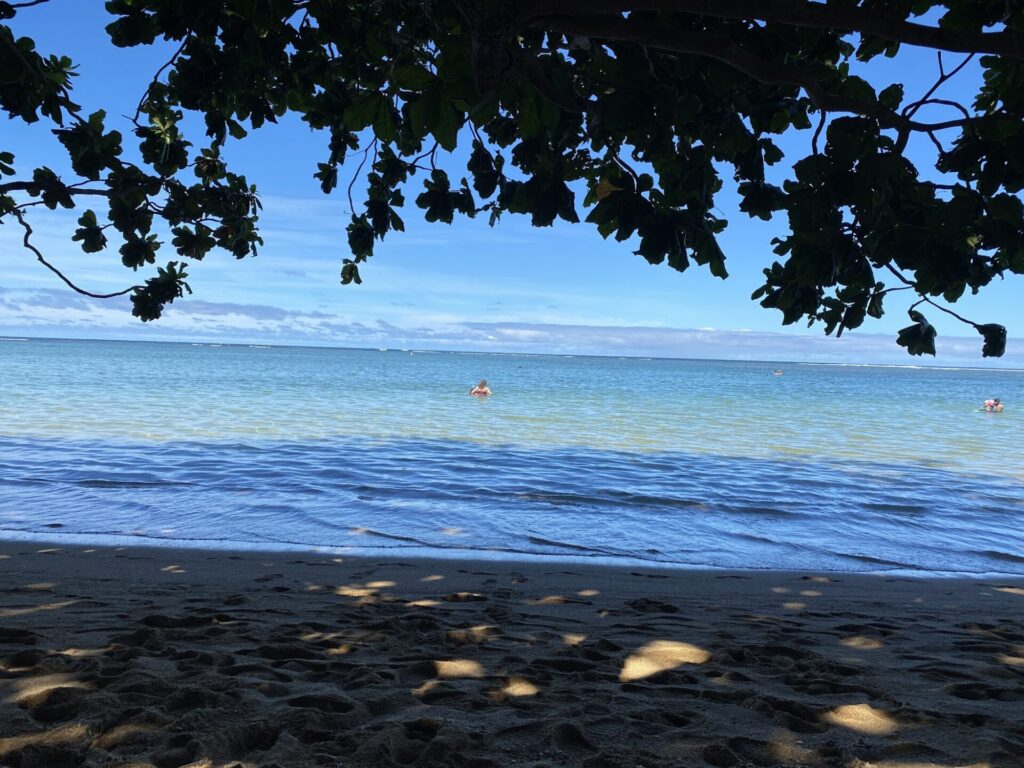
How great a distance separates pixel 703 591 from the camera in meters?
6.55

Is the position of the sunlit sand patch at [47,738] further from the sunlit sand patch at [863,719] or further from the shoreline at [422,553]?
the shoreline at [422,553]

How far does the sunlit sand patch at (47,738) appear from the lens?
8.79ft

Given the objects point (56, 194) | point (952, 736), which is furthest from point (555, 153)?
point (952, 736)

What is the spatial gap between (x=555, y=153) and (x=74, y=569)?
5.66 m

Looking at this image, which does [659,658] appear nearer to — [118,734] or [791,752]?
[791,752]

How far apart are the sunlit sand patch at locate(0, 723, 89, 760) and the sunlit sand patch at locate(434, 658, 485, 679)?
1.61 metres

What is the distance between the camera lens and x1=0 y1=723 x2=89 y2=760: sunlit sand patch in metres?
2.68

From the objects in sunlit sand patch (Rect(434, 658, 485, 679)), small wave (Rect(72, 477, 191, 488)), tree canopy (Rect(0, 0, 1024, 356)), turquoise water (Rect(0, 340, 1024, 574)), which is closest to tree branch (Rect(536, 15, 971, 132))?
tree canopy (Rect(0, 0, 1024, 356))

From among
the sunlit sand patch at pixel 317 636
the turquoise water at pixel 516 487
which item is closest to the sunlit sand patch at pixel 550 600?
the sunlit sand patch at pixel 317 636

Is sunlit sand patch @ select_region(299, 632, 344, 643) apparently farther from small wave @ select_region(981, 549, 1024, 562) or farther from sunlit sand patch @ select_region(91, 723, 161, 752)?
small wave @ select_region(981, 549, 1024, 562)

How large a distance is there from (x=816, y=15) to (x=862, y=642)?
12.4ft

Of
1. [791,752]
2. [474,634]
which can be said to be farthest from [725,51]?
[474,634]

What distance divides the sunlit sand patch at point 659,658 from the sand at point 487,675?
2 cm

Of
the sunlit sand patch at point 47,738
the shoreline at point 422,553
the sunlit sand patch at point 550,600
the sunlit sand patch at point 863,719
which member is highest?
the sunlit sand patch at point 863,719
